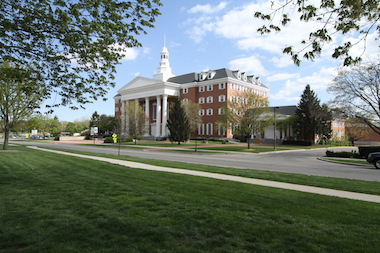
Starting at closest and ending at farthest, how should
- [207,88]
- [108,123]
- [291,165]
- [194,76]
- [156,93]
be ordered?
[291,165] → [207,88] → [156,93] → [194,76] → [108,123]

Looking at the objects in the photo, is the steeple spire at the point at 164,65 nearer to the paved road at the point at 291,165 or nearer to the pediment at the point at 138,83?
the pediment at the point at 138,83

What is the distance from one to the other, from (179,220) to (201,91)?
60768 mm

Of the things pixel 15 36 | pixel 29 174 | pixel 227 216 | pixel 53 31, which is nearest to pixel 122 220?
pixel 227 216

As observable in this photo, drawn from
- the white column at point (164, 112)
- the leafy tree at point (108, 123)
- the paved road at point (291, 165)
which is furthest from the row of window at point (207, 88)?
the paved road at point (291, 165)

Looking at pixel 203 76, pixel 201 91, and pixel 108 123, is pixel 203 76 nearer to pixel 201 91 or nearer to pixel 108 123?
pixel 201 91

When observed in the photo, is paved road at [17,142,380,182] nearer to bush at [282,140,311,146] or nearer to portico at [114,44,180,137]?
bush at [282,140,311,146]

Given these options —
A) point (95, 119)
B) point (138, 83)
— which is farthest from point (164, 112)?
point (95, 119)

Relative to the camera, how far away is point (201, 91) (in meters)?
65.0

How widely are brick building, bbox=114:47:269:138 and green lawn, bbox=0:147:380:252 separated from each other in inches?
2005

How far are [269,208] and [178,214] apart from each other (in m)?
2.14

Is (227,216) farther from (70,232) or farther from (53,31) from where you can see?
(53,31)

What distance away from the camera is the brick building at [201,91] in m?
60.5

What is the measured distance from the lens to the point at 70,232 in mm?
4566

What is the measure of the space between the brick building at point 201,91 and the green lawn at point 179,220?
50928mm
